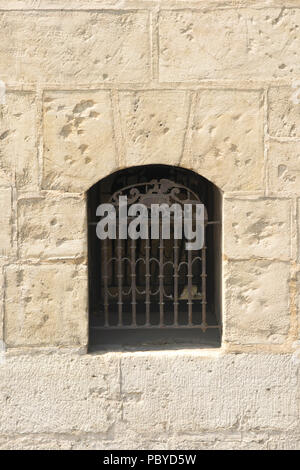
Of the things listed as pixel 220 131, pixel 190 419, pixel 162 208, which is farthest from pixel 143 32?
pixel 190 419

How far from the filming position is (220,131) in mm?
3375

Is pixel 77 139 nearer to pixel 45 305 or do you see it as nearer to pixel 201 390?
pixel 45 305

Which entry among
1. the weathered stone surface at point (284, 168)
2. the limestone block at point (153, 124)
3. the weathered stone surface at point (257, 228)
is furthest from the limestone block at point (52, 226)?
the weathered stone surface at point (284, 168)

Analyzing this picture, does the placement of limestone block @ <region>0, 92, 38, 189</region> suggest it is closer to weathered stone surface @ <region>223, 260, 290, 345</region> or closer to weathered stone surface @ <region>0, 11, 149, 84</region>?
weathered stone surface @ <region>0, 11, 149, 84</region>

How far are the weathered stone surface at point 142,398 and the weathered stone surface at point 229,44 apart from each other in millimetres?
1706

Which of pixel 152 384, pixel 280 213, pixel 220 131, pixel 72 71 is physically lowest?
pixel 152 384

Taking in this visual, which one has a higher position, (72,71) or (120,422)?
(72,71)

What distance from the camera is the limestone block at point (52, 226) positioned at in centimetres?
340

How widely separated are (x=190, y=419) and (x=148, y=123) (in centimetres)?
182

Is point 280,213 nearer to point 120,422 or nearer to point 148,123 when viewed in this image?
point 148,123

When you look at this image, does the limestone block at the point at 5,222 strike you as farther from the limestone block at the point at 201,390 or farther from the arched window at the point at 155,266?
the limestone block at the point at 201,390

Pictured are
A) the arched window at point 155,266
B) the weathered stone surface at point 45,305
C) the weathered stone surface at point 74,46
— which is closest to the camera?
the weathered stone surface at point 74,46

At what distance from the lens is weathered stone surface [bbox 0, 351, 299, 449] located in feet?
11.4

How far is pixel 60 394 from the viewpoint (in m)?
3.48
